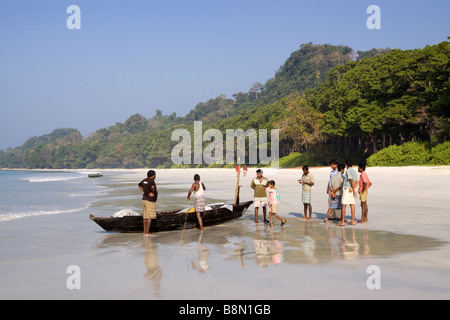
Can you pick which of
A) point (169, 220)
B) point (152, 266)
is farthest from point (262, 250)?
point (169, 220)

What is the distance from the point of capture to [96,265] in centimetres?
895

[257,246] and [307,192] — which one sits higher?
[307,192]

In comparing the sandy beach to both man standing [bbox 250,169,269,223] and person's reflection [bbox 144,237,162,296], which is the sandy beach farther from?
man standing [bbox 250,169,269,223]

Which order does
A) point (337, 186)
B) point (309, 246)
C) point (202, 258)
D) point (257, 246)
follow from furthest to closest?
1. point (337, 186)
2. point (257, 246)
3. point (309, 246)
4. point (202, 258)

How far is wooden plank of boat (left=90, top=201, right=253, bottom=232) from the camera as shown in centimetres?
1285

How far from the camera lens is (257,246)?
10.6 meters

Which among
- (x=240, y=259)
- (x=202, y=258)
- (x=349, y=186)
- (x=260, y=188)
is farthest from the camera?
(x=260, y=188)

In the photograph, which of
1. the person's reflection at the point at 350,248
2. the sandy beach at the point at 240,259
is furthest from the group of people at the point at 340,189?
the person's reflection at the point at 350,248

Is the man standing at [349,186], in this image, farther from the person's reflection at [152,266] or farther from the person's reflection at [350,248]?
the person's reflection at [152,266]

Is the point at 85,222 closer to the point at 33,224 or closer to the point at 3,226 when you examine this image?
the point at 33,224

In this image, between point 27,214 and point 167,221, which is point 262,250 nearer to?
point 167,221

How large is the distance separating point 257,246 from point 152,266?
10.1ft

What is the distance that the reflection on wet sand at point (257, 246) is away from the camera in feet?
28.8

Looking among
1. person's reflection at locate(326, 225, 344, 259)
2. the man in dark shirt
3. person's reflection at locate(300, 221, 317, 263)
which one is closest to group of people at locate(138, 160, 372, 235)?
the man in dark shirt
